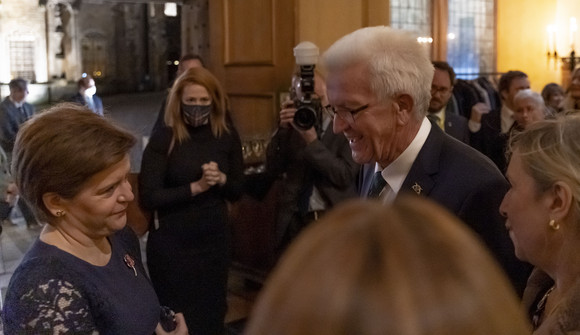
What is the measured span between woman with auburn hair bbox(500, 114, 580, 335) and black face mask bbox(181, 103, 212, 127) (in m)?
1.82

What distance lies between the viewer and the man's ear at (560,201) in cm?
133

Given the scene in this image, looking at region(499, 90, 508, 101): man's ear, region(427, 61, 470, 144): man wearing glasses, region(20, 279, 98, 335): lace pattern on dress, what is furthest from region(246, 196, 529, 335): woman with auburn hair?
region(499, 90, 508, 101): man's ear

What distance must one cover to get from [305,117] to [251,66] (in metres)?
2.29

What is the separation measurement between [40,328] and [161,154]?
159 cm

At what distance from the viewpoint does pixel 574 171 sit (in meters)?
1.32

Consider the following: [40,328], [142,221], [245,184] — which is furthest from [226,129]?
[40,328]

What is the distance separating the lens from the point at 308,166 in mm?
3076

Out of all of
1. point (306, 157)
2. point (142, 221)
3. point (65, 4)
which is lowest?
point (142, 221)

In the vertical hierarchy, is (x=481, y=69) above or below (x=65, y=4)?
below

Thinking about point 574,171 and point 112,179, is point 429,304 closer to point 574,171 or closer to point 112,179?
point 574,171

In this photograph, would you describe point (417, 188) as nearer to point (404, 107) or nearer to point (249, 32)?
point (404, 107)

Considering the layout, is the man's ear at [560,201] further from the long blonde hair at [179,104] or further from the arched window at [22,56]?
the arched window at [22,56]

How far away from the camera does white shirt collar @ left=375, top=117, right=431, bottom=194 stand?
67.2 inches

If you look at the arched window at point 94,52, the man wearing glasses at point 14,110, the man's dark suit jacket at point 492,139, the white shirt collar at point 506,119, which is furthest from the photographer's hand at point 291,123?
the arched window at point 94,52
